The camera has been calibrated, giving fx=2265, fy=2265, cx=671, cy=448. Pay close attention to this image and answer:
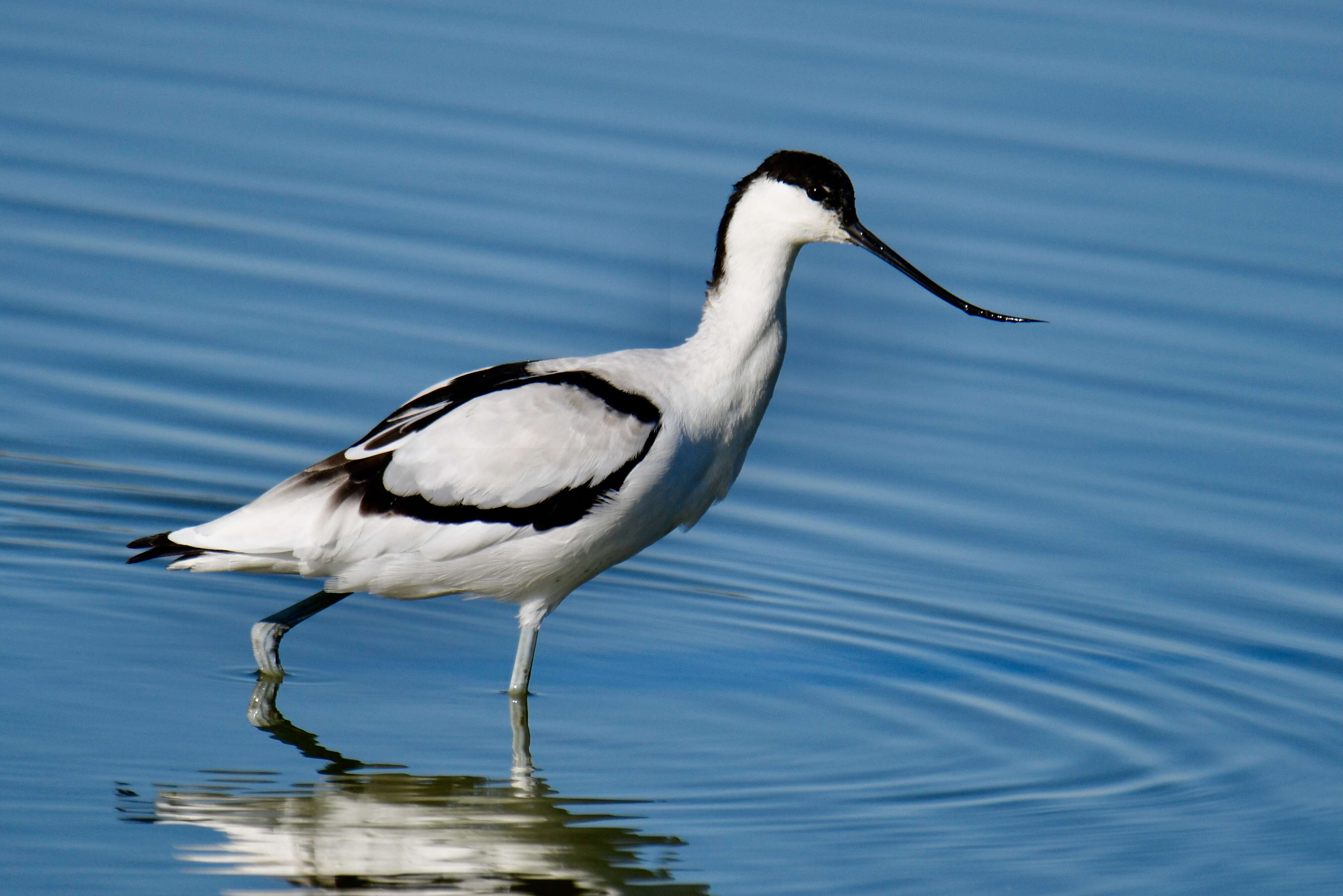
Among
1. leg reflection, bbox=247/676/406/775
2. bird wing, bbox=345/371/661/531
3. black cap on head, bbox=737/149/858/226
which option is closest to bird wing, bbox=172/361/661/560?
bird wing, bbox=345/371/661/531

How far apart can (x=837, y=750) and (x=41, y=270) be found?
5.81m

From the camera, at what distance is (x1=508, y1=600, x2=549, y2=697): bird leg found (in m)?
8.14

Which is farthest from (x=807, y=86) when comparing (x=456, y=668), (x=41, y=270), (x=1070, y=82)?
Result: (x=456, y=668)

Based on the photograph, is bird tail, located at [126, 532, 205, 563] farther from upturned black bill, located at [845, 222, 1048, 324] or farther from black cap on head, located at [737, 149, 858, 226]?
upturned black bill, located at [845, 222, 1048, 324]

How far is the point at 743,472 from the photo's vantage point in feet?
34.3

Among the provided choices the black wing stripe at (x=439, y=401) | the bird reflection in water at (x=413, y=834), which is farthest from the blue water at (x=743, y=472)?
the black wing stripe at (x=439, y=401)

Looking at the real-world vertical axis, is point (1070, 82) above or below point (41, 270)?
A: above

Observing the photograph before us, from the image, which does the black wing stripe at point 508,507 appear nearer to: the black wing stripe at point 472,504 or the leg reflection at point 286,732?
the black wing stripe at point 472,504

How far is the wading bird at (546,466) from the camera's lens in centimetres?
780

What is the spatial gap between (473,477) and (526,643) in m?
0.71

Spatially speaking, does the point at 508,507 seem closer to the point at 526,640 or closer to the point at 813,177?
the point at 526,640

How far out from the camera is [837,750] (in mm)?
7832

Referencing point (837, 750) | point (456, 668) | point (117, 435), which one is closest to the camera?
point (837, 750)

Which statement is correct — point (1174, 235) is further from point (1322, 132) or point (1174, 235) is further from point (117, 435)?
point (117, 435)
